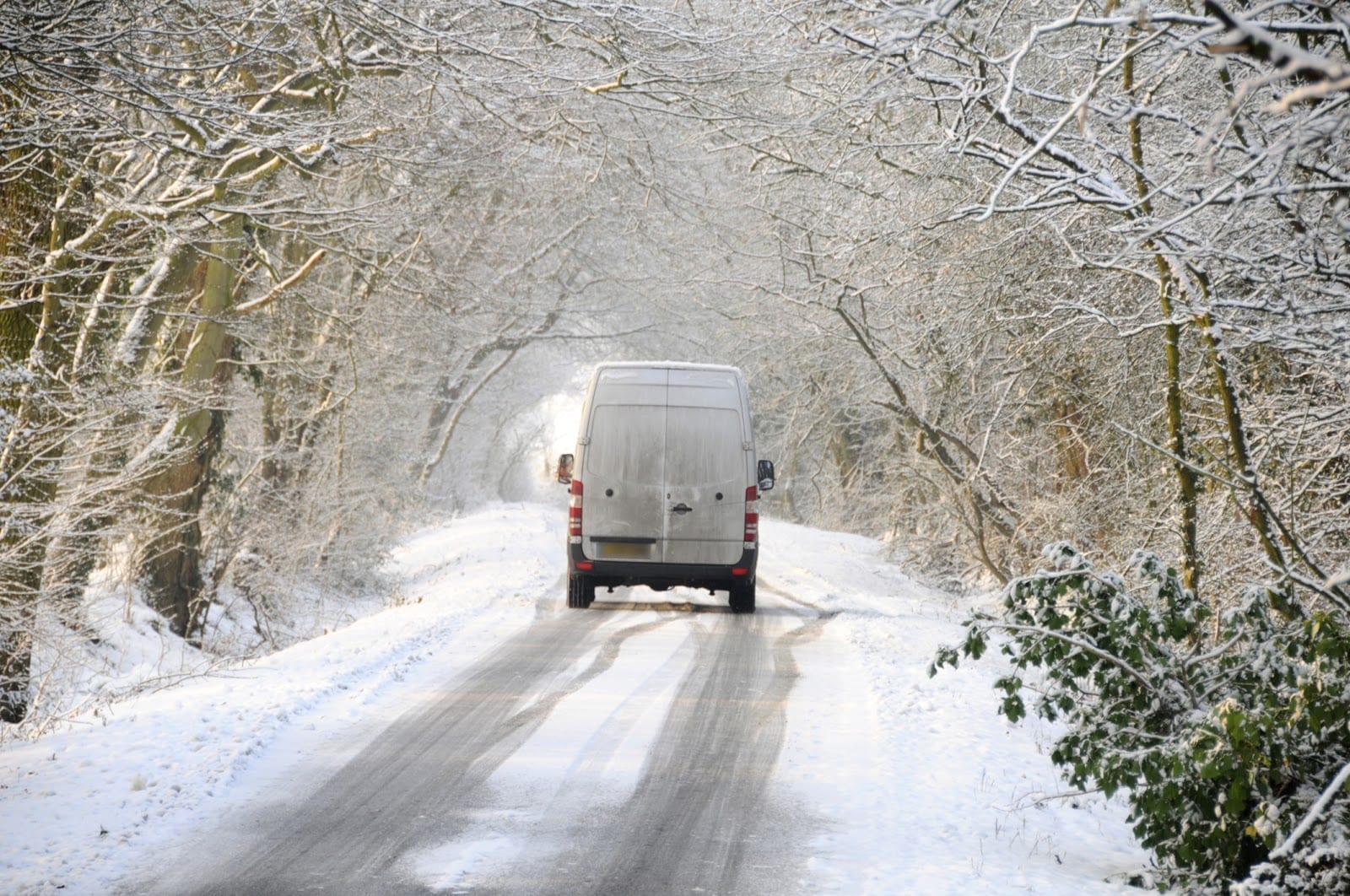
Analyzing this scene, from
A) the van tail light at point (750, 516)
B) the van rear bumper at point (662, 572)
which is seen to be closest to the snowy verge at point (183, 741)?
the van rear bumper at point (662, 572)

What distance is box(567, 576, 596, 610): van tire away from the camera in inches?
555

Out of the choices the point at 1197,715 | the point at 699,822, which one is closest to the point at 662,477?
the point at 699,822

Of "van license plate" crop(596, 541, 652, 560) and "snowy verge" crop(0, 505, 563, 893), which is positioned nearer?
"snowy verge" crop(0, 505, 563, 893)

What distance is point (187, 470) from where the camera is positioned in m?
15.3

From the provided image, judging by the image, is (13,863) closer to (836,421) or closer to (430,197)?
(430,197)

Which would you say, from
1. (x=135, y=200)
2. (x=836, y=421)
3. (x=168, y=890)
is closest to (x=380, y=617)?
(x=135, y=200)

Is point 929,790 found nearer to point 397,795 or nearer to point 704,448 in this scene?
point 397,795

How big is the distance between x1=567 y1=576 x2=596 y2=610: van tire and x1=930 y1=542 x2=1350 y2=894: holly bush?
8976mm

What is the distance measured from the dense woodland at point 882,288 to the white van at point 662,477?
2241 millimetres

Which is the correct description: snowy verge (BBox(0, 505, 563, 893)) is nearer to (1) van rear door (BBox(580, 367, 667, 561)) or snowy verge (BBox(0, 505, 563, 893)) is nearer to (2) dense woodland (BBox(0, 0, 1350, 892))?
(1) van rear door (BBox(580, 367, 667, 561))

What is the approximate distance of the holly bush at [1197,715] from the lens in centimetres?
445

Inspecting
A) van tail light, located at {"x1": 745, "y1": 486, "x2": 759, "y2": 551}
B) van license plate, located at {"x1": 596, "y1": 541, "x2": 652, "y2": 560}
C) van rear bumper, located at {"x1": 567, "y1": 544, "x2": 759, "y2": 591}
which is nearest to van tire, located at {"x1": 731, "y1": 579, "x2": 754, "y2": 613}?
van rear bumper, located at {"x1": 567, "y1": 544, "x2": 759, "y2": 591}

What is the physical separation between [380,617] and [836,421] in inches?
749

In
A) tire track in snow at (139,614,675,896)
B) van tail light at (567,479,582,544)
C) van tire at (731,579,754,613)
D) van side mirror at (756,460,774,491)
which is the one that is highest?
van side mirror at (756,460,774,491)
